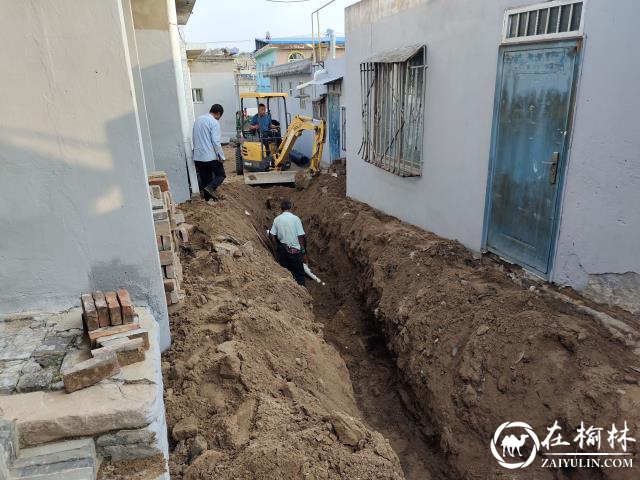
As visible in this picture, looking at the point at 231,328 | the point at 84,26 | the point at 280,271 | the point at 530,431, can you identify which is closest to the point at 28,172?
the point at 84,26

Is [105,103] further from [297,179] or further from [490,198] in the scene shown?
[297,179]

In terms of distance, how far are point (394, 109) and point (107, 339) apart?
228 inches

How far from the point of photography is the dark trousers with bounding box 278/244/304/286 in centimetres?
702

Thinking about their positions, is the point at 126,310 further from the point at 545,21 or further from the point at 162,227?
the point at 545,21

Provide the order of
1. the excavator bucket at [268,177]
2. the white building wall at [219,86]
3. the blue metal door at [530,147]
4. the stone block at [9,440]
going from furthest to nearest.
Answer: the white building wall at [219,86], the excavator bucket at [268,177], the blue metal door at [530,147], the stone block at [9,440]

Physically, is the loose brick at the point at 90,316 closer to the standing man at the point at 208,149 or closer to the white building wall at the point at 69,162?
the white building wall at the point at 69,162

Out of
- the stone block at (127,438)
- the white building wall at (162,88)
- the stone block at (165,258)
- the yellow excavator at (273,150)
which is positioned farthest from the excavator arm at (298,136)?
the stone block at (127,438)

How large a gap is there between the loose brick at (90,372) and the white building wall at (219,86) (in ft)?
75.6

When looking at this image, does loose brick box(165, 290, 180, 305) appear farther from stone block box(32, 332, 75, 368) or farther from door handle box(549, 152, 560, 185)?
door handle box(549, 152, 560, 185)

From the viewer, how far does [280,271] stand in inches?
250

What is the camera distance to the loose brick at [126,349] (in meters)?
2.79

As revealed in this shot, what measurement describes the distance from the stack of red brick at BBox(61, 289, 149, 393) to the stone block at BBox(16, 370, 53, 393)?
0.10 m

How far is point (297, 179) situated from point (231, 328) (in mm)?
8868

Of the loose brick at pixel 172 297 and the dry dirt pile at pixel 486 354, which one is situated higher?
the loose brick at pixel 172 297
